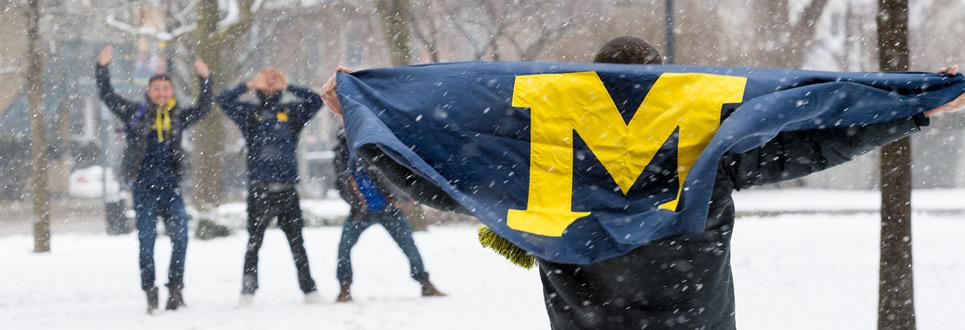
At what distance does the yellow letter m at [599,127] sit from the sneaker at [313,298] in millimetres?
5175

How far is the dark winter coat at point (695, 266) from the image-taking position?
2.89m

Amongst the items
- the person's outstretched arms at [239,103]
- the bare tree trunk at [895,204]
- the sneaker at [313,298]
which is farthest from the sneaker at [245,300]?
the bare tree trunk at [895,204]

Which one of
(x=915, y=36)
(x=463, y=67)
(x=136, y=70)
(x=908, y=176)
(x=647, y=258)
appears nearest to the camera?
(x=647, y=258)

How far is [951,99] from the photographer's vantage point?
3.09 meters

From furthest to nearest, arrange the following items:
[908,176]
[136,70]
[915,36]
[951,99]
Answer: [136,70] → [915,36] → [908,176] → [951,99]

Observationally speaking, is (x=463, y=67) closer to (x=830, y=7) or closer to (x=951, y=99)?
(x=951, y=99)

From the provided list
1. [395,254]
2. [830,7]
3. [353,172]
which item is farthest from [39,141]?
[830,7]

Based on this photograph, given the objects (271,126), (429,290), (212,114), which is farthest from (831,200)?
(271,126)

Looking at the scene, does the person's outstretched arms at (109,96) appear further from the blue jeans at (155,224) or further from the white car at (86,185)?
the white car at (86,185)

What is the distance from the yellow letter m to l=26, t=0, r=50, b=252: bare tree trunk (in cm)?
1171

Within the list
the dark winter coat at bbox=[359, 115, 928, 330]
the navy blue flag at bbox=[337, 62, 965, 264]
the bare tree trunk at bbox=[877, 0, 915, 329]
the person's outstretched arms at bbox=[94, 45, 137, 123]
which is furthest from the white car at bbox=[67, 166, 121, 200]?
the dark winter coat at bbox=[359, 115, 928, 330]

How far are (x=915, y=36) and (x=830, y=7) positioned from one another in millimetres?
2183

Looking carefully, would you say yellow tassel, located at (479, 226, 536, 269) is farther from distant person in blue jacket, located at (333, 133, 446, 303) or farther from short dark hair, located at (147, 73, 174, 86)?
short dark hair, located at (147, 73, 174, 86)

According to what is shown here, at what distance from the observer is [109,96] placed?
796cm
